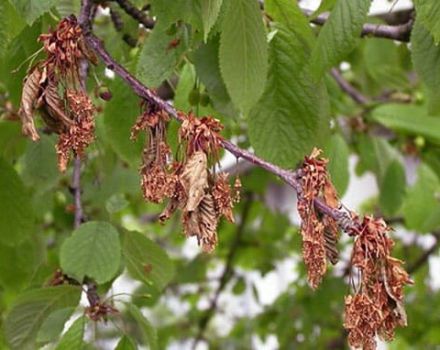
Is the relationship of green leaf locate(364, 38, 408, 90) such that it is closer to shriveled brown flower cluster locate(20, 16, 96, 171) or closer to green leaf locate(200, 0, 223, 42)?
green leaf locate(200, 0, 223, 42)

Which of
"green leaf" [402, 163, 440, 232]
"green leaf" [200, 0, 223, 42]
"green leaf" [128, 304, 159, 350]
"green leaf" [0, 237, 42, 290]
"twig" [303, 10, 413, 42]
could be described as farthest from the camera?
"green leaf" [402, 163, 440, 232]

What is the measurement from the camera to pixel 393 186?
221cm

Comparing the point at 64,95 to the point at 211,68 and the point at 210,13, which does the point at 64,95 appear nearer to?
the point at 210,13

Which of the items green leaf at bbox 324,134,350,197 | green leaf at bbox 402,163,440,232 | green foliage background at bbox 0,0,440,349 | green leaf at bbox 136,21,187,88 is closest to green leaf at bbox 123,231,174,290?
green foliage background at bbox 0,0,440,349

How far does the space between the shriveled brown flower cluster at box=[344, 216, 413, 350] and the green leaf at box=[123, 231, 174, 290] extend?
2.19 feet

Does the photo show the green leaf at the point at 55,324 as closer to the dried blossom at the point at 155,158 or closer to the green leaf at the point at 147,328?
the green leaf at the point at 147,328

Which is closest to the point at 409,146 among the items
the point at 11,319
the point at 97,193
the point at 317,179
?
the point at 97,193

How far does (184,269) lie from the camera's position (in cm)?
312

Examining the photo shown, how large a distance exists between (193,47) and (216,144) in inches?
16.2

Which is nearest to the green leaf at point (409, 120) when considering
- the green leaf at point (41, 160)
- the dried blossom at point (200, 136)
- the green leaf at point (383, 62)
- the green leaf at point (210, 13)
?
the green leaf at point (383, 62)

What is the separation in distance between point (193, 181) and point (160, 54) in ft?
1.33

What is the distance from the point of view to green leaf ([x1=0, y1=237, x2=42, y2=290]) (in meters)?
1.58

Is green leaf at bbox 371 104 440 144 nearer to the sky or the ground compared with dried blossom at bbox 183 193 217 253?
nearer to the ground

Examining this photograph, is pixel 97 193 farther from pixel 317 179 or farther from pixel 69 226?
pixel 317 179
